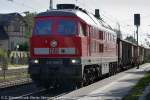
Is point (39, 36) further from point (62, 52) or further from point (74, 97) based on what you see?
point (74, 97)

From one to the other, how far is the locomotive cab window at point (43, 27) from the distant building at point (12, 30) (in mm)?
85489

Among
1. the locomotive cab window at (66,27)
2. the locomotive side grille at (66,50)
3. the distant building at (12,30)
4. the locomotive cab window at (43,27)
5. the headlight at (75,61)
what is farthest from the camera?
the distant building at (12,30)

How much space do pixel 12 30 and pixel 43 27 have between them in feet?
298

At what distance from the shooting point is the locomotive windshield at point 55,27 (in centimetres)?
2484

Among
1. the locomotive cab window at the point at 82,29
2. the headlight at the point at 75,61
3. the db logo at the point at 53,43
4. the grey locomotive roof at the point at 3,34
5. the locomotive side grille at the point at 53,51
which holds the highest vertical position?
the grey locomotive roof at the point at 3,34

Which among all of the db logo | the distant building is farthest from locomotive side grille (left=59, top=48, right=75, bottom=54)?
the distant building

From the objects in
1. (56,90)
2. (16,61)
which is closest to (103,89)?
(56,90)

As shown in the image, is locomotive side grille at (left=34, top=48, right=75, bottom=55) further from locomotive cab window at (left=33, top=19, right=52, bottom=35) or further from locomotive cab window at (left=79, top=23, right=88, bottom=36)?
locomotive cab window at (left=79, top=23, right=88, bottom=36)

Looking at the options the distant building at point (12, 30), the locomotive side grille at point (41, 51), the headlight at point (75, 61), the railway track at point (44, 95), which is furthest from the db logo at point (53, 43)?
the distant building at point (12, 30)

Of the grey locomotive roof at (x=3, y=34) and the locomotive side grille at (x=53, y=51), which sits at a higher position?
the grey locomotive roof at (x=3, y=34)

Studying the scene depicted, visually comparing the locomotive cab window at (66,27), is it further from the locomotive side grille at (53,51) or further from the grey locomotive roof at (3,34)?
the grey locomotive roof at (3,34)

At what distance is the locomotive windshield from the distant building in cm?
8555

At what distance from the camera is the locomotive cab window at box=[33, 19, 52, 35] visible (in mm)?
25031

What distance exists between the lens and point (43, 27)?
25.1 metres
